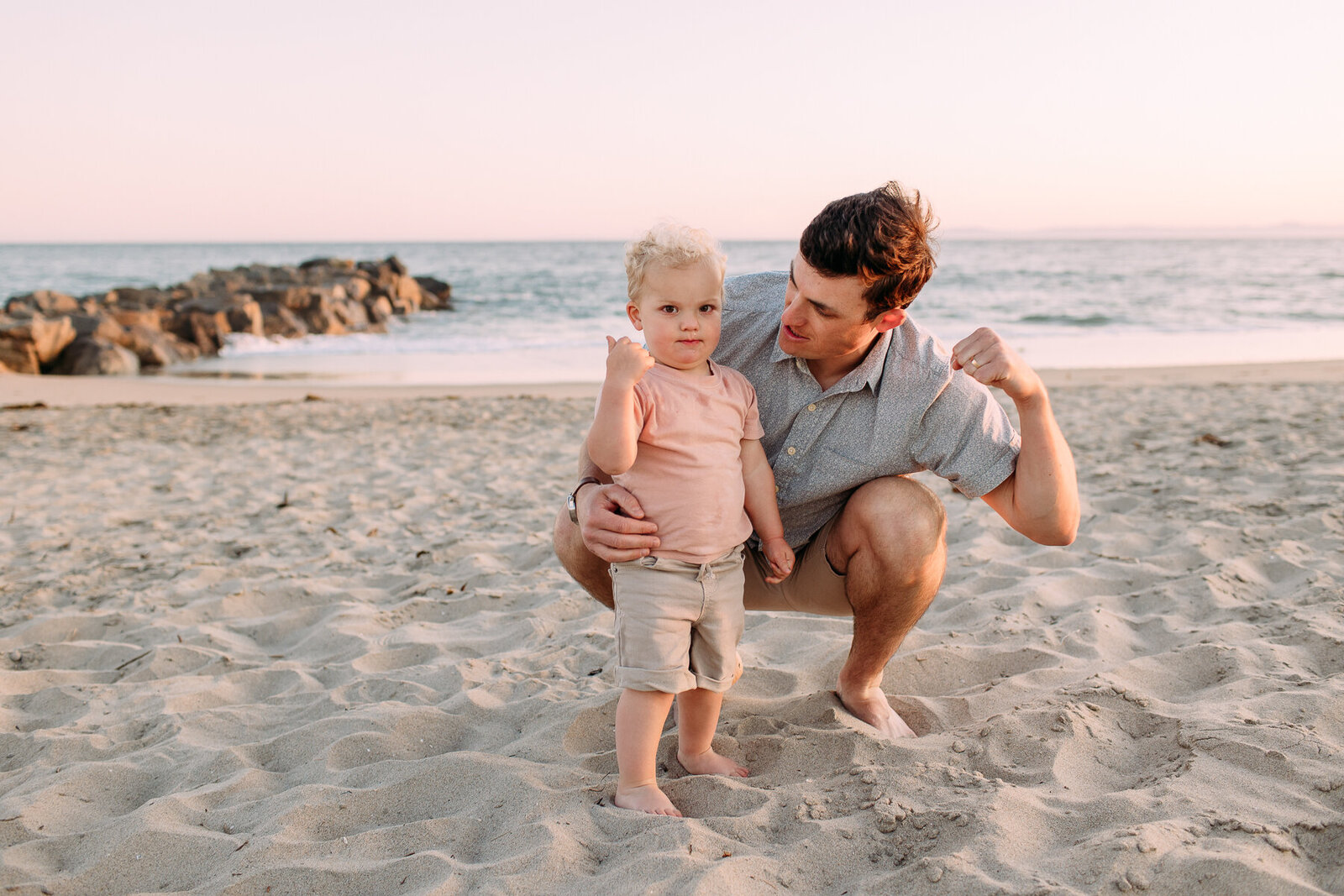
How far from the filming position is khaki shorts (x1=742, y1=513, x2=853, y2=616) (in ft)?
8.52

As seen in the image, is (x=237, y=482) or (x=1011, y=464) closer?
(x=1011, y=464)

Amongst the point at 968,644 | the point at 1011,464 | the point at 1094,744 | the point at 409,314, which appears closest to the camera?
the point at 1094,744

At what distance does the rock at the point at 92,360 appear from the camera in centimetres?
1152

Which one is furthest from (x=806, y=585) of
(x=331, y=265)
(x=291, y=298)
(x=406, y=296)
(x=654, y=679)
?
(x=331, y=265)

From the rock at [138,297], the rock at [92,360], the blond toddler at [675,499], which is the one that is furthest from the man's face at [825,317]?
the rock at [138,297]

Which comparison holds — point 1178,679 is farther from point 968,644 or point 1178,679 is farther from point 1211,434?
point 1211,434

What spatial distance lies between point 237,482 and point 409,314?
16541mm

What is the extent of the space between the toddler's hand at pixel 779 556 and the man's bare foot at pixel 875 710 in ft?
1.36

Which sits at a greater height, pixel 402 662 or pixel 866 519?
pixel 866 519

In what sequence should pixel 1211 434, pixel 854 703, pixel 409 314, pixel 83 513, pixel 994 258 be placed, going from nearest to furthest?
pixel 854 703 < pixel 83 513 < pixel 1211 434 < pixel 409 314 < pixel 994 258

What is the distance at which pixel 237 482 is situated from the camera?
17.8 ft

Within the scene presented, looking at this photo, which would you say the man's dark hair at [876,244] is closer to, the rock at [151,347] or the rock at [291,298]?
the rock at [151,347]

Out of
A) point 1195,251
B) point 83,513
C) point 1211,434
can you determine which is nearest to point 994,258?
point 1195,251

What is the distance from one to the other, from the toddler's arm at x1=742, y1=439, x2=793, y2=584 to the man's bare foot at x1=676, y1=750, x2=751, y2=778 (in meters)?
0.47
